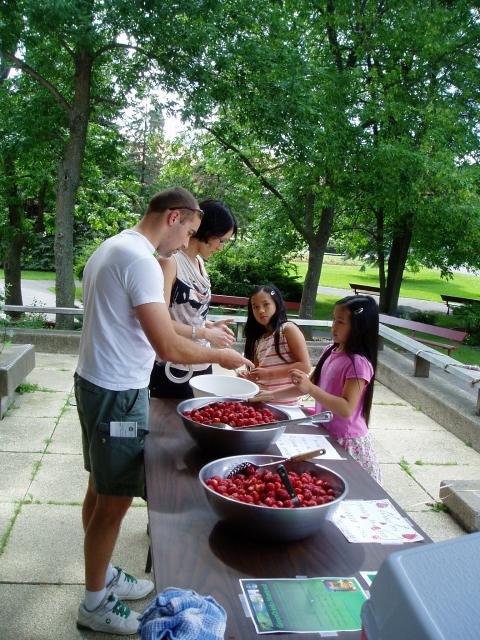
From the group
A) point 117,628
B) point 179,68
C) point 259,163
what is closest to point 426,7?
point 259,163

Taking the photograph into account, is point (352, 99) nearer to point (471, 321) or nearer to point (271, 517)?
point (471, 321)

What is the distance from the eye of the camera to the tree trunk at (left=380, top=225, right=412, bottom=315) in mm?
13664

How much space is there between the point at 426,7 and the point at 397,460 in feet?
28.7

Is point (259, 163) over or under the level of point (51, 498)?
over

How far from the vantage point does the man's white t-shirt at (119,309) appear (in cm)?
213

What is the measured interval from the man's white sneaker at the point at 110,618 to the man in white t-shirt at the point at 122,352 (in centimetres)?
12

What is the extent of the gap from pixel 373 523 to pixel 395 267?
495 inches

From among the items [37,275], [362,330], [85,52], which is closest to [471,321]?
[85,52]

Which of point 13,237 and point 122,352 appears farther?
point 13,237

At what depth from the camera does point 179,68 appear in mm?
8289

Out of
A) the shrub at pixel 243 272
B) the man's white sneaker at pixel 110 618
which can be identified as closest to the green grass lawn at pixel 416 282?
the shrub at pixel 243 272

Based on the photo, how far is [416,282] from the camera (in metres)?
30.2

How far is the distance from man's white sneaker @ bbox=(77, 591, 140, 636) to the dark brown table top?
2.71 ft

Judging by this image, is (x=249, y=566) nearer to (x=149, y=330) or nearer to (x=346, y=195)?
(x=149, y=330)
